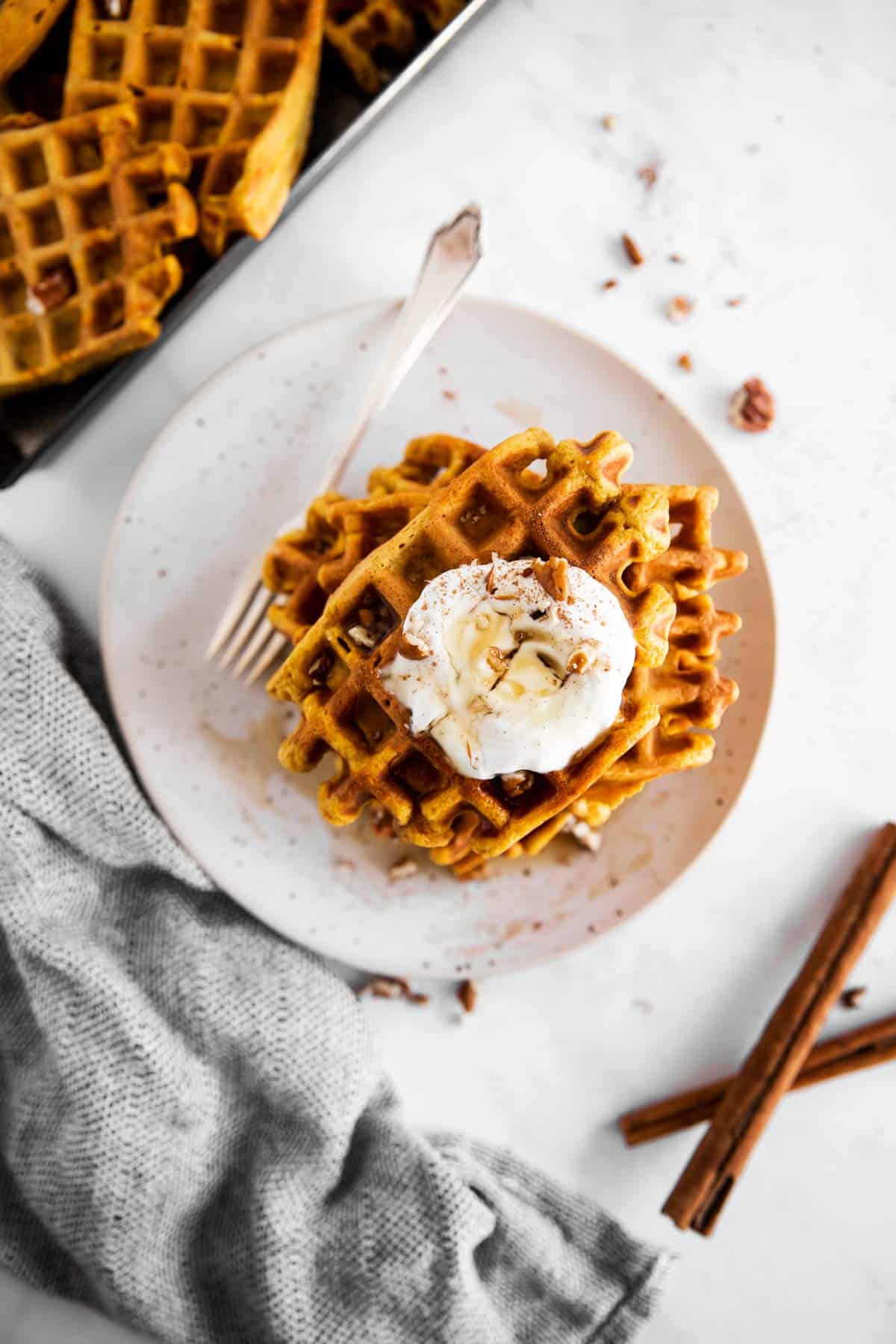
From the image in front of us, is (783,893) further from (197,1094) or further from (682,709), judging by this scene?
(197,1094)

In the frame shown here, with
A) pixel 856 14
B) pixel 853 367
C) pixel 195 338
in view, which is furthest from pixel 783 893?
pixel 856 14

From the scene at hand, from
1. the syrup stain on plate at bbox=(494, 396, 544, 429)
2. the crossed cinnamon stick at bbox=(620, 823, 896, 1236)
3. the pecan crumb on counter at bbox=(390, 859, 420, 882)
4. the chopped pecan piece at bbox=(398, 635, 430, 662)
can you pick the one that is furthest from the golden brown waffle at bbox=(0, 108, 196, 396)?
the crossed cinnamon stick at bbox=(620, 823, 896, 1236)

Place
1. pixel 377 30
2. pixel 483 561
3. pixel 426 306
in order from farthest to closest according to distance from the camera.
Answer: pixel 377 30 → pixel 426 306 → pixel 483 561

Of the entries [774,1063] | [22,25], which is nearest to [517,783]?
[774,1063]

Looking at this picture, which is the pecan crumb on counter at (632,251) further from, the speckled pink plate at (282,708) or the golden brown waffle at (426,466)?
the golden brown waffle at (426,466)

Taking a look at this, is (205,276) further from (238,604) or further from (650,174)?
(650,174)
